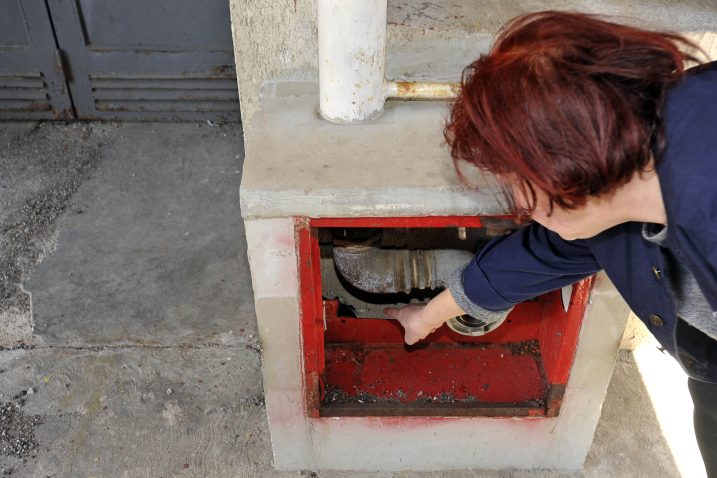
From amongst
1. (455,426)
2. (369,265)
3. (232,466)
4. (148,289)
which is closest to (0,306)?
(148,289)

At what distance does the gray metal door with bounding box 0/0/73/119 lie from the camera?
3566mm

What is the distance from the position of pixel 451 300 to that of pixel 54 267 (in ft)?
6.47

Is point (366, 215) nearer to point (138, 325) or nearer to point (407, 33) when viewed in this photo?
point (407, 33)

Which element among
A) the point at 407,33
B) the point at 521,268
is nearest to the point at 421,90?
the point at 407,33

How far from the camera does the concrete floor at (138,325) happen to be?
2.16m

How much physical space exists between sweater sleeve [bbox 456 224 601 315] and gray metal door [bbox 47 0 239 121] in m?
2.54

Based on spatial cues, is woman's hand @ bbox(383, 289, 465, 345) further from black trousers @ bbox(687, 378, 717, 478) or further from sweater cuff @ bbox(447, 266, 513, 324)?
black trousers @ bbox(687, 378, 717, 478)

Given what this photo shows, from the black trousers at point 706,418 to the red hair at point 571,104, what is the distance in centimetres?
69

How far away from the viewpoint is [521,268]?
1475 mm

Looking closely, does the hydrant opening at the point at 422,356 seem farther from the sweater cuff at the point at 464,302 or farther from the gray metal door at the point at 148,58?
the gray metal door at the point at 148,58

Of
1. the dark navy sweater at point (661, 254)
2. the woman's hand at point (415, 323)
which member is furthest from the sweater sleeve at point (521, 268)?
the woman's hand at point (415, 323)

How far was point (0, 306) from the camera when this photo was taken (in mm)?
2697

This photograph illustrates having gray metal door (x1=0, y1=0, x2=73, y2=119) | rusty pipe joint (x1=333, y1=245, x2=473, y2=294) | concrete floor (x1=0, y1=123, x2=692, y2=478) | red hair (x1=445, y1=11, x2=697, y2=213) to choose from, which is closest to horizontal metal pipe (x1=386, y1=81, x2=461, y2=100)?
rusty pipe joint (x1=333, y1=245, x2=473, y2=294)

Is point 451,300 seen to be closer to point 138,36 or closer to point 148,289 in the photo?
point 148,289
